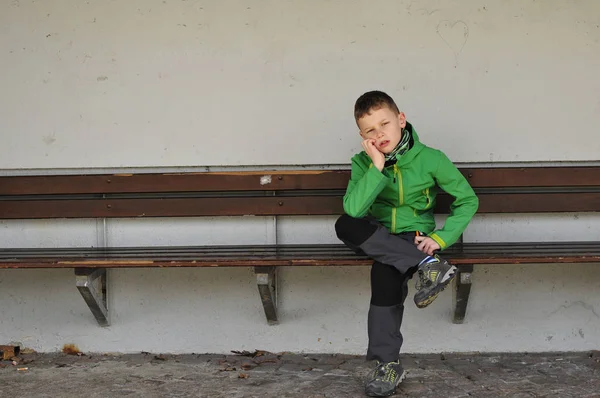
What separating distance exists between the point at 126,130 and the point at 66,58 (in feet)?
1.80

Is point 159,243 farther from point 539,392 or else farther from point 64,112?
point 539,392

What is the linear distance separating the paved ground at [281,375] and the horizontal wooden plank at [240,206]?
2.69ft

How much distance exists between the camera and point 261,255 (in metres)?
3.90

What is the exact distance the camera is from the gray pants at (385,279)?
133 inches

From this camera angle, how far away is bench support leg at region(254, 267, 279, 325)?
12.6 feet

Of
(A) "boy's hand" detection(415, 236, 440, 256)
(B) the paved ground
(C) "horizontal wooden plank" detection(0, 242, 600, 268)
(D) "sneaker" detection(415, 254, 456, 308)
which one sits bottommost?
(B) the paved ground

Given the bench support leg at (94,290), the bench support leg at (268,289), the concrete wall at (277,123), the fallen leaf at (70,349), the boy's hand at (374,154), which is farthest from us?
the fallen leaf at (70,349)

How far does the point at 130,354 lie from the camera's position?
441 cm

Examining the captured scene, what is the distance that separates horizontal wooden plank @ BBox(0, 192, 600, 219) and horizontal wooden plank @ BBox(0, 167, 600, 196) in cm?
6

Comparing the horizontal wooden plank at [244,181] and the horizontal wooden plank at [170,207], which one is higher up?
the horizontal wooden plank at [244,181]

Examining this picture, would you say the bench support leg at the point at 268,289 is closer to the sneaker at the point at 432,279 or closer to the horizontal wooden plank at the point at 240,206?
the horizontal wooden plank at the point at 240,206

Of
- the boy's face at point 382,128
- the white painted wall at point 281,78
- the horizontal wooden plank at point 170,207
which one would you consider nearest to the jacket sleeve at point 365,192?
the boy's face at point 382,128

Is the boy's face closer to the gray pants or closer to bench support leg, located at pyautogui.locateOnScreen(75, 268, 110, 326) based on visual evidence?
the gray pants

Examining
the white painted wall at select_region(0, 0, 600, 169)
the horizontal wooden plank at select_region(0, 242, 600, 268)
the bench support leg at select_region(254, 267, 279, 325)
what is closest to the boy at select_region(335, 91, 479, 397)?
the horizontal wooden plank at select_region(0, 242, 600, 268)
